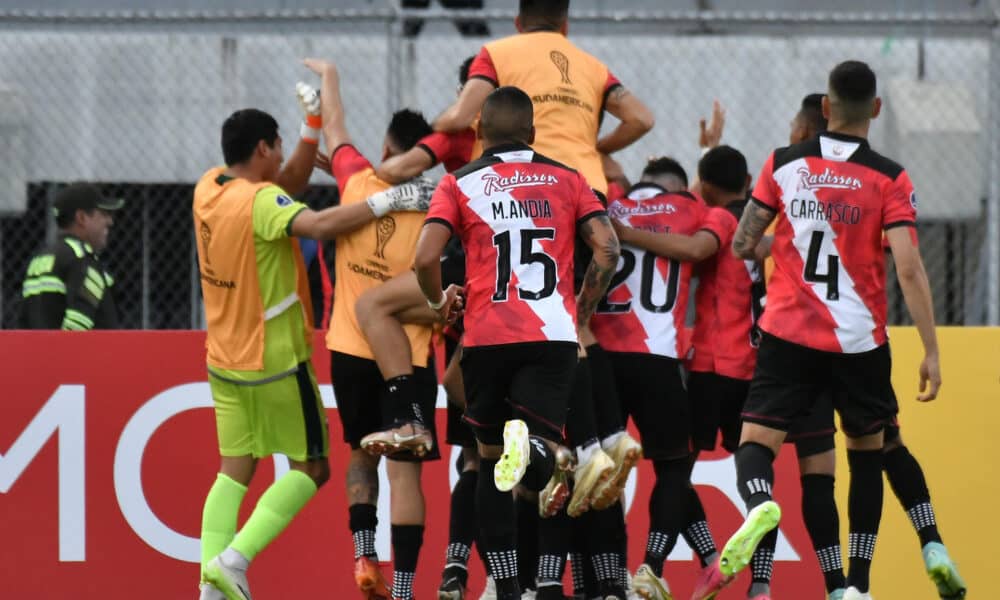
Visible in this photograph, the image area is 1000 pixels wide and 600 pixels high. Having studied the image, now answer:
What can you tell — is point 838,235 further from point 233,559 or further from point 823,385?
point 233,559

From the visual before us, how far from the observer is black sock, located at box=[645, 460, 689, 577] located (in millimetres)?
7438

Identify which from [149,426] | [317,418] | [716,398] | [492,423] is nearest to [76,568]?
[149,426]

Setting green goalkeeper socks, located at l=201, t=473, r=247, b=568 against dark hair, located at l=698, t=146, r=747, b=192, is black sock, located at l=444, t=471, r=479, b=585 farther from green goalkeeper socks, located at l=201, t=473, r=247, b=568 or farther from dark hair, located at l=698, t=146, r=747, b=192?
dark hair, located at l=698, t=146, r=747, b=192

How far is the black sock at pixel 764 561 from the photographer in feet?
23.9

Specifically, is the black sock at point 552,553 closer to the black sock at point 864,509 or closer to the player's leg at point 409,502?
the player's leg at point 409,502

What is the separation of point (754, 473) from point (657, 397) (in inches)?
36.9

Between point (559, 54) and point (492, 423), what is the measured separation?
1808mm

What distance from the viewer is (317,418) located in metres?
7.62

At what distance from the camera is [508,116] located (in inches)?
257

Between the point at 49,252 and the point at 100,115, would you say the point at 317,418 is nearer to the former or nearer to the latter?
the point at 49,252

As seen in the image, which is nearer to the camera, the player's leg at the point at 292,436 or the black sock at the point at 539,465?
the black sock at the point at 539,465

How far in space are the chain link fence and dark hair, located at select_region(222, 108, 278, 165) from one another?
8.42 feet

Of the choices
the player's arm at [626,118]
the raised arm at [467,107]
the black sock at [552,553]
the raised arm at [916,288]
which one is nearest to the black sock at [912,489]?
the raised arm at [916,288]

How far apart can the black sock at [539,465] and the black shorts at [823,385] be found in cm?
93
